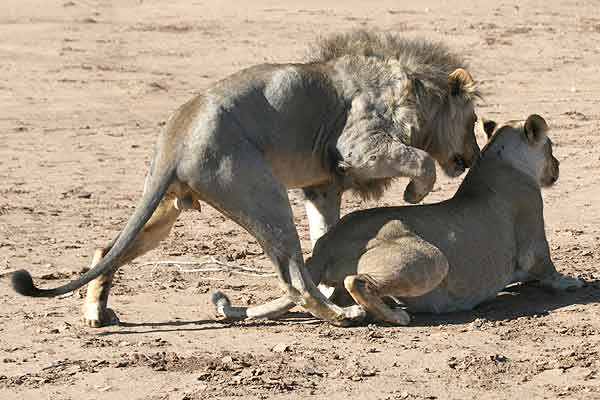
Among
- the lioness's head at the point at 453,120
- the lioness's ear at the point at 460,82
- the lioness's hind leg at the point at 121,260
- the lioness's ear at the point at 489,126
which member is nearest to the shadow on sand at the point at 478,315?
the lioness's hind leg at the point at 121,260

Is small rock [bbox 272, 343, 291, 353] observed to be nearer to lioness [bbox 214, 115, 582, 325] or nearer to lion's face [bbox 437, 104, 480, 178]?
lioness [bbox 214, 115, 582, 325]

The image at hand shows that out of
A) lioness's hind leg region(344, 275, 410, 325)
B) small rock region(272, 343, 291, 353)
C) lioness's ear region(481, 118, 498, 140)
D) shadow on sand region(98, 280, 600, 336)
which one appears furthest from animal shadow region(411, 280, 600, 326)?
lioness's ear region(481, 118, 498, 140)

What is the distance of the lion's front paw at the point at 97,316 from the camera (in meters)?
7.93

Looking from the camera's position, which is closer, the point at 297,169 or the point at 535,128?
the point at 297,169

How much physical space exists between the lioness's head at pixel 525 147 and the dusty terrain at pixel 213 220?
0.73 metres

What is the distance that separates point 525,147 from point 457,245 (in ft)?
3.35

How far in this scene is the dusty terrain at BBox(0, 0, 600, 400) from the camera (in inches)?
272

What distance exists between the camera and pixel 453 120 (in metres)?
8.44

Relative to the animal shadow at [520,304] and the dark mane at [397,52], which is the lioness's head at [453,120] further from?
the animal shadow at [520,304]

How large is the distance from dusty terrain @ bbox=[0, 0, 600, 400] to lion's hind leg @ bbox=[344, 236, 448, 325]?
0.14m

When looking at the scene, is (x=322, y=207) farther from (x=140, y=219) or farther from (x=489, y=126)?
(x=140, y=219)

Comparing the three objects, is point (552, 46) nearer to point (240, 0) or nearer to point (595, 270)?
point (240, 0)

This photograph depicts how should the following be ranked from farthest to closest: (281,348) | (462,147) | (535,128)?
(535,128)
(462,147)
(281,348)

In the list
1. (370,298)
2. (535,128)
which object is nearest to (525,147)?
(535,128)
